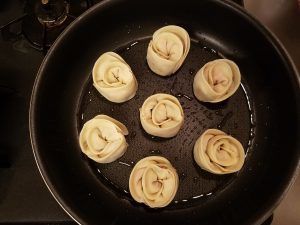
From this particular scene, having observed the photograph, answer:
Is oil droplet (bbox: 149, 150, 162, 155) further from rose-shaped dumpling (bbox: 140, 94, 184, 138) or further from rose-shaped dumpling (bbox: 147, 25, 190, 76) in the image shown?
rose-shaped dumpling (bbox: 147, 25, 190, 76)

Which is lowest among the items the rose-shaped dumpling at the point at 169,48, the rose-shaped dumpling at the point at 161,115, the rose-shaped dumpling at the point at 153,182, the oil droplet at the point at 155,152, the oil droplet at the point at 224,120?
the rose-shaped dumpling at the point at 153,182

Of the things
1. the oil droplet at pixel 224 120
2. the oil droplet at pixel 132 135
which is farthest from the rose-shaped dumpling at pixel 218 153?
the oil droplet at pixel 132 135

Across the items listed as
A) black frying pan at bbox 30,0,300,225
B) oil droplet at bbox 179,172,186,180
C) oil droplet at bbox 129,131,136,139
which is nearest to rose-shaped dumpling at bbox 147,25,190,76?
black frying pan at bbox 30,0,300,225

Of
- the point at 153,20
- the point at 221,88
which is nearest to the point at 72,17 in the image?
the point at 153,20

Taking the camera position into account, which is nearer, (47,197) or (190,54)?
(47,197)

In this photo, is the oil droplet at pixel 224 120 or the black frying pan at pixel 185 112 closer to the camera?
the black frying pan at pixel 185 112

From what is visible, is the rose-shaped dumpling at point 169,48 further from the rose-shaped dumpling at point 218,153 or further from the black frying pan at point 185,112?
the rose-shaped dumpling at point 218,153

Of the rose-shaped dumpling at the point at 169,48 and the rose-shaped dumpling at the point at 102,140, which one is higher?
the rose-shaped dumpling at the point at 169,48

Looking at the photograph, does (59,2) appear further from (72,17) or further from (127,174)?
(127,174)
